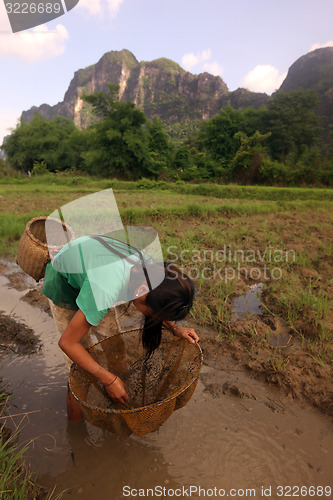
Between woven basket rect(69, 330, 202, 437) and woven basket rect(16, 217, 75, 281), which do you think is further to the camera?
woven basket rect(16, 217, 75, 281)

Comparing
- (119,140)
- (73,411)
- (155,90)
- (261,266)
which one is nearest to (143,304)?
(73,411)

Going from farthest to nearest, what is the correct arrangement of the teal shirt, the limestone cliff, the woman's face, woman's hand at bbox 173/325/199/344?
the limestone cliff → woman's hand at bbox 173/325/199/344 → the woman's face → the teal shirt

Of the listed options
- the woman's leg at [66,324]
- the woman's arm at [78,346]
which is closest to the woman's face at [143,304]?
Result: the woman's arm at [78,346]

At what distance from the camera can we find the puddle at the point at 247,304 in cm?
275

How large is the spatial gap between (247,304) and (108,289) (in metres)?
2.26

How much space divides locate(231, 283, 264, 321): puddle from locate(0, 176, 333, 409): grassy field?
0.20 ft

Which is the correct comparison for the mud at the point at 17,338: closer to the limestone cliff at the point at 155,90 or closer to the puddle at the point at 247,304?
the puddle at the point at 247,304

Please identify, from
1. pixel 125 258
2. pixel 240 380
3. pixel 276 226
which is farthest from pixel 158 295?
pixel 276 226

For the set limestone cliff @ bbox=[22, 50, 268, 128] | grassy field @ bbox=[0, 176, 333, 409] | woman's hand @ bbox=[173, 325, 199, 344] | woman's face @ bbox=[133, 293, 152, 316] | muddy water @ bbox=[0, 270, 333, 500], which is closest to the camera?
woman's face @ bbox=[133, 293, 152, 316]

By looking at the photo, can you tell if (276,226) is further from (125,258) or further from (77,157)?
(77,157)

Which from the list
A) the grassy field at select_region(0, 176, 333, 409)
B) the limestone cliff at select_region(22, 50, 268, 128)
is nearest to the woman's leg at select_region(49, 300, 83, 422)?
the grassy field at select_region(0, 176, 333, 409)

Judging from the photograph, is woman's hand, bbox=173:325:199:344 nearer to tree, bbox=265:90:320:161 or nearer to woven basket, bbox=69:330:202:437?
woven basket, bbox=69:330:202:437

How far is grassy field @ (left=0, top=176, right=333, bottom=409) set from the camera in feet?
6.99

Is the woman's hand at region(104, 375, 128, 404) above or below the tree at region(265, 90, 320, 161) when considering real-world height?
below
